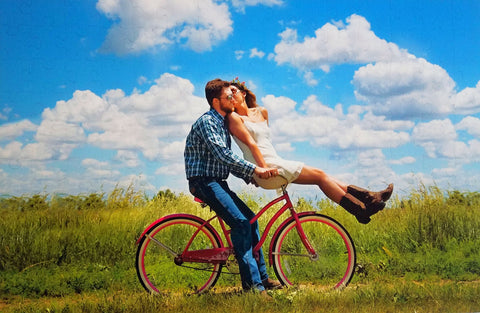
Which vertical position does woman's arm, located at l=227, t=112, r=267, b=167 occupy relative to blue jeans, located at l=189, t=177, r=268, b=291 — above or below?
above

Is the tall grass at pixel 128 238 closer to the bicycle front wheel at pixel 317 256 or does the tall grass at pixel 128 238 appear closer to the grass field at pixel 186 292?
the grass field at pixel 186 292

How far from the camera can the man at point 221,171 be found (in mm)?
4836

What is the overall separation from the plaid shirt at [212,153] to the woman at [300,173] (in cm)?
19

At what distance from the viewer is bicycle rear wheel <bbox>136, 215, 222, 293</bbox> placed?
5090 mm

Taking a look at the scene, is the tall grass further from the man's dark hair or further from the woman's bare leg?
the man's dark hair

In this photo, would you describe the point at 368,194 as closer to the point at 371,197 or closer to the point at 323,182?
the point at 371,197

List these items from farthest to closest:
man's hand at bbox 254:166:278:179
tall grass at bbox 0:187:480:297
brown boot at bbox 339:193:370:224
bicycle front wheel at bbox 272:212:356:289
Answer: tall grass at bbox 0:187:480:297
bicycle front wheel at bbox 272:212:356:289
brown boot at bbox 339:193:370:224
man's hand at bbox 254:166:278:179

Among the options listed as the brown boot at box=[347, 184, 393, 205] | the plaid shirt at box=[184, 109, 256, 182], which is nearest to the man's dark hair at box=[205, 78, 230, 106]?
the plaid shirt at box=[184, 109, 256, 182]

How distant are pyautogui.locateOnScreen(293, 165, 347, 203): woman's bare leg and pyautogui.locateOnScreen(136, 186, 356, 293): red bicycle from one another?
0.72 ft

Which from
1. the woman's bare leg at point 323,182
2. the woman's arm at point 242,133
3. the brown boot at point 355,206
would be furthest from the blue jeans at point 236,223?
the brown boot at point 355,206

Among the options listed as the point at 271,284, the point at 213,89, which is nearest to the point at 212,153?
the point at 213,89

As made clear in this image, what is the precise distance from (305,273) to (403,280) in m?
1.20

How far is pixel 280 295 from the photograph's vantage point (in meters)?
4.79

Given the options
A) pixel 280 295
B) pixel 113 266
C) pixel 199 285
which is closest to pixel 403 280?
pixel 280 295
